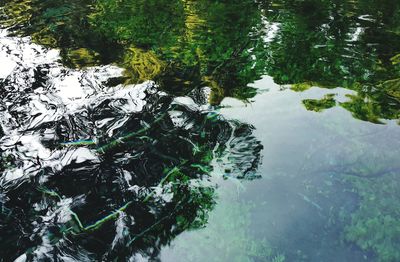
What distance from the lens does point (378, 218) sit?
299 centimetres

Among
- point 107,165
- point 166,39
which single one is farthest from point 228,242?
point 166,39

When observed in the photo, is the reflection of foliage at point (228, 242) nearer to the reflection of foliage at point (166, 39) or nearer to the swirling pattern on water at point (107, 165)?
the swirling pattern on water at point (107, 165)

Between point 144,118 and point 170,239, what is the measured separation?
1.83 m

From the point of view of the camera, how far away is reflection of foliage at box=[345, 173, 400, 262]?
2.79 metres

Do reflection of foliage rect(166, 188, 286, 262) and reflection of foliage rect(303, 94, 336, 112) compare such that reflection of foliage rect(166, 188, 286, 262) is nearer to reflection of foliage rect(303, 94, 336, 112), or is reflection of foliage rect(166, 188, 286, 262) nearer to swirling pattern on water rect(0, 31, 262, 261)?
swirling pattern on water rect(0, 31, 262, 261)

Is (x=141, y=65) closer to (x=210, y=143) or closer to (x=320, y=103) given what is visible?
(x=210, y=143)

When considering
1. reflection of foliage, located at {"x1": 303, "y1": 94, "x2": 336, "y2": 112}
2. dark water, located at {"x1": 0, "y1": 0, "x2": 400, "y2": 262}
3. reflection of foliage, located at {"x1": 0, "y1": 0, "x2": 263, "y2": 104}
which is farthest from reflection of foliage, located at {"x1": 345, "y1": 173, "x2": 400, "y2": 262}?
reflection of foliage, located at {"x1": 0, "y1": 0, "x2": 263, "y2": 104}

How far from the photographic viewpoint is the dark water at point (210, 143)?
304cm

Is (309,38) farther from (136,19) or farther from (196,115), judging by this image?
(136,19)

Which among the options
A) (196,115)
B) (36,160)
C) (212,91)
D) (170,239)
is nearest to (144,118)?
(196,115)

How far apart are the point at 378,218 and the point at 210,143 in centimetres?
187

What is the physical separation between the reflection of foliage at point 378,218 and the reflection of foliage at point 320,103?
125 centimetres

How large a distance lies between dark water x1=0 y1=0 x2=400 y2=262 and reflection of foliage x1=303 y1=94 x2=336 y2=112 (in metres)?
0.02

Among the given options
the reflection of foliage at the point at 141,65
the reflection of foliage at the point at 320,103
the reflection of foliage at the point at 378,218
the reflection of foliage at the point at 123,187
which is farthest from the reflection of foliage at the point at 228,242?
the reflection of foliage at the point at 141,65
